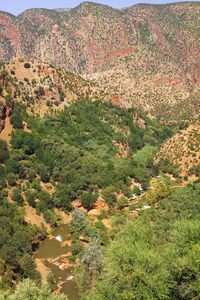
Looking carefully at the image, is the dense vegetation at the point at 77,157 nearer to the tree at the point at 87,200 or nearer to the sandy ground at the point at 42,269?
the tree at the point at 87,200

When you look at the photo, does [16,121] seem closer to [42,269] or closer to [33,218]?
[33,218]

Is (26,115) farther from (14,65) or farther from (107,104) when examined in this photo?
(107,104)

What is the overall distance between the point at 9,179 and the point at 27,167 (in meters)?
6.09

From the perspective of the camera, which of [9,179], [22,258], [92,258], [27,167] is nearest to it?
[92,258]

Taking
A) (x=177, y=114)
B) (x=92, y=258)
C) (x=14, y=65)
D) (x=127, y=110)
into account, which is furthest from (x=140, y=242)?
(x=177, y=114)

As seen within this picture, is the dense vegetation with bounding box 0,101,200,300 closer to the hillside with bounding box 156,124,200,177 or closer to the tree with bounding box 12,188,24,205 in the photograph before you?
the tree with bounding box 12,188,24,205

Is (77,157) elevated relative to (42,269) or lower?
elevated

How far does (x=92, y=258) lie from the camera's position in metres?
49.4

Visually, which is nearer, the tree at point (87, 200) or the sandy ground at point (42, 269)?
the sandy ground at point (42, 269)

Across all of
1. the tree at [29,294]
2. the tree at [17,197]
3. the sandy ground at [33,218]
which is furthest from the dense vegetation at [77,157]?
the tree at [29,294]

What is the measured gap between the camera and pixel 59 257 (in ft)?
204

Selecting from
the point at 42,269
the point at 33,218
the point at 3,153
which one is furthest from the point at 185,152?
the point at 42,269

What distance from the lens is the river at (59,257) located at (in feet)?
A: 175

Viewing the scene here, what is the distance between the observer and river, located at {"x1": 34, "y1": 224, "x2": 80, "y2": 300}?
2100 inches
